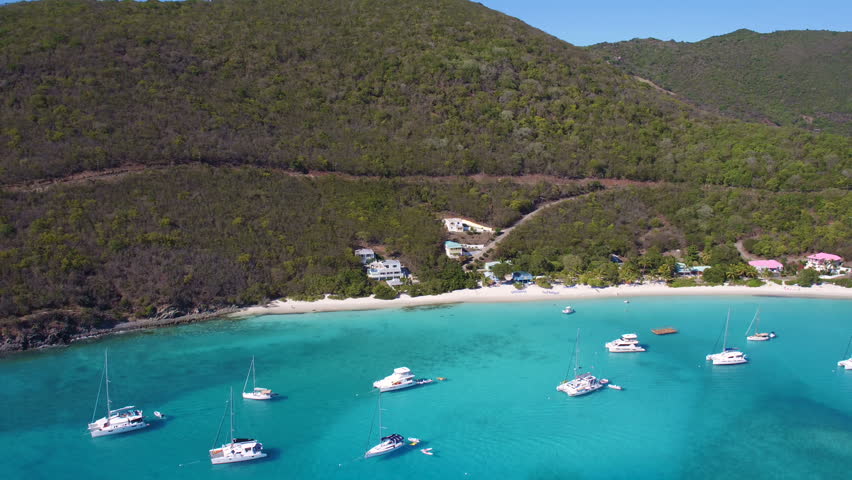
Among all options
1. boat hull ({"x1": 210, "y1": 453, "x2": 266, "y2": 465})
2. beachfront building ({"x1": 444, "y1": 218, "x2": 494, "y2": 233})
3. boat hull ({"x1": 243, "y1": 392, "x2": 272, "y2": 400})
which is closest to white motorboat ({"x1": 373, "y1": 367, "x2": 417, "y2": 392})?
boat hull ({"x1": 243, "y1": 392, "x2": 272, "y2": 400})

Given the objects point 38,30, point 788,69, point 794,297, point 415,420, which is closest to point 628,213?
point 794,297

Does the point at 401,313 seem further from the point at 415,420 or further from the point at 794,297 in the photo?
the point at 794,297

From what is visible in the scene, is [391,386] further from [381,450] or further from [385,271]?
[385,271]

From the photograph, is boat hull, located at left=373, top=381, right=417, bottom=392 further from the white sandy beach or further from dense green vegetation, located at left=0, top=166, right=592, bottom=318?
dense green vegetation, located at left=0, top=166, right=592, bottom=318

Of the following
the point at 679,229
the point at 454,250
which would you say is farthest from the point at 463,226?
the point at 679,229

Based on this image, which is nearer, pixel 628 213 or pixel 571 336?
pixel 571 336

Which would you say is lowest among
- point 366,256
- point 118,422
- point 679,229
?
point 118,422
